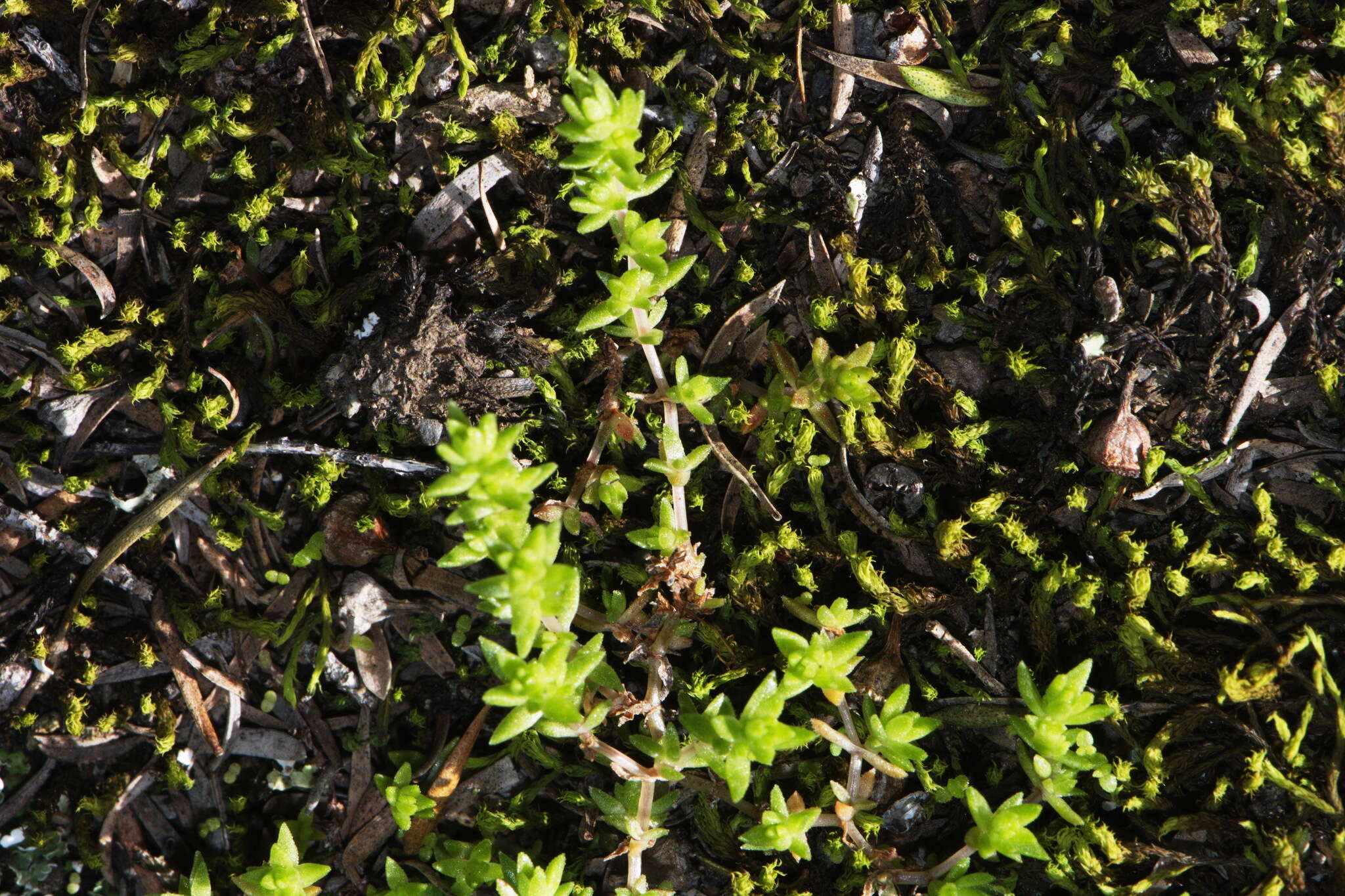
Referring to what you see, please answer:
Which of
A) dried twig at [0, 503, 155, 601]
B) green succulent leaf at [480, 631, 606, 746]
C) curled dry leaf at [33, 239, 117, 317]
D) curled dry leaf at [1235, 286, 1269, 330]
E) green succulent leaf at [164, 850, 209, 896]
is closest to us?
green succulent leaf at [480, 631, 606, 746]

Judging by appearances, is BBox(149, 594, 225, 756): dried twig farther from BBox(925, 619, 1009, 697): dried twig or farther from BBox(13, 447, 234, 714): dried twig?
BBox(925, 619, 1009, 697): dried twig

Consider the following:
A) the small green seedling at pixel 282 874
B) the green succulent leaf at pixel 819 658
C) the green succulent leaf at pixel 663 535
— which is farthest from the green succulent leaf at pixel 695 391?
the small green seedling at pixel 282 874

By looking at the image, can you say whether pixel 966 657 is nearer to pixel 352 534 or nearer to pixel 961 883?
pixel 961 883

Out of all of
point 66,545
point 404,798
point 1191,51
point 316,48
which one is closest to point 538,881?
point 404,798

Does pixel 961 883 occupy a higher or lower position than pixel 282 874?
higher

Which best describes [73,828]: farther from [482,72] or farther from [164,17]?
[482,72]

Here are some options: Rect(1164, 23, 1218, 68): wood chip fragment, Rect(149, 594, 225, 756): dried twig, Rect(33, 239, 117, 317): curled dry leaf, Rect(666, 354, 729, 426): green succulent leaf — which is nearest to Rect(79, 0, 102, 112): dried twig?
Rect(33, 239, 117, 317): curled dry leaf

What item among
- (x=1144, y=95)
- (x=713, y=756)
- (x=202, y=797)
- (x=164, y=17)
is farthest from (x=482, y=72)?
(x=202, y=797)
